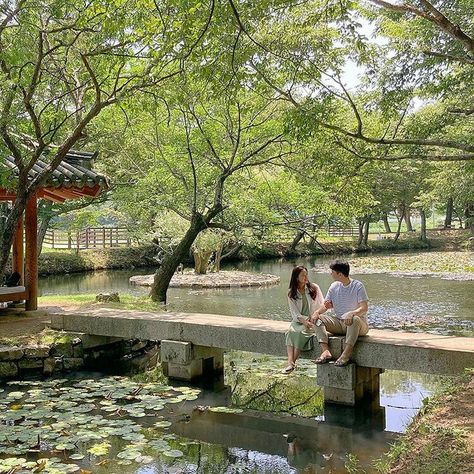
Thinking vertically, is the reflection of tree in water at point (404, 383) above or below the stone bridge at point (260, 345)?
below

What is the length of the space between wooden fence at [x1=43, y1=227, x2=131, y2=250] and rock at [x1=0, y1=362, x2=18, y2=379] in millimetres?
21985

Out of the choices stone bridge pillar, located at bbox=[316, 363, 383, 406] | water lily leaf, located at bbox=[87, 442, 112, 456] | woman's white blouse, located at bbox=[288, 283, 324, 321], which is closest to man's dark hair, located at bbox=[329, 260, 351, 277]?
woman's white blouse, located at bbox=[288, 283, 324, 321]

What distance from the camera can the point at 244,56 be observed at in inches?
300

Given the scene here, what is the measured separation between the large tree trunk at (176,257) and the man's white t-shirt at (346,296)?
6574 millimetres

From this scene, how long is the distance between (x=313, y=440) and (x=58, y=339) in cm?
439

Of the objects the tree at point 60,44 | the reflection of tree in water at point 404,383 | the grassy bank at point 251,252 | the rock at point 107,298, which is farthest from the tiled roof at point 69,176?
the grassy bank at point 251,252

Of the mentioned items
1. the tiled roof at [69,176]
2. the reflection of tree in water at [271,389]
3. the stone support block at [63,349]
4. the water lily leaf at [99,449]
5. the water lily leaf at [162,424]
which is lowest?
the reflection of tree in water at [271,389]

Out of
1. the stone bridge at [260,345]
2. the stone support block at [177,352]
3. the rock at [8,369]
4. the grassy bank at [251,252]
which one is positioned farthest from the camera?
the grassy bank at [251,252]

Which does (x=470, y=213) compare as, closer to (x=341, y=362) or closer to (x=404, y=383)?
(x=404, y=383)

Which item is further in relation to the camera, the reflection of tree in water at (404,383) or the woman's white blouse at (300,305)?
the reflection of tree in water at (404,383)

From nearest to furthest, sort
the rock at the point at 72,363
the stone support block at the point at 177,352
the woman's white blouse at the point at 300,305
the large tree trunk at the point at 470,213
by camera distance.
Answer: the woman's white blouse at the point at 300,305 → the stone support block at the point at 177,352 → the rock at the point at 72,363 → the large tree trunk at the point at 470,213

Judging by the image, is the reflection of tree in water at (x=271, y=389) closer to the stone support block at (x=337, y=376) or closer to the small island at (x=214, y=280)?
the stone support block at (x=337, y=376)

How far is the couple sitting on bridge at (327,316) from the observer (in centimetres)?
688

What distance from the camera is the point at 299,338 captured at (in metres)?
7.26
